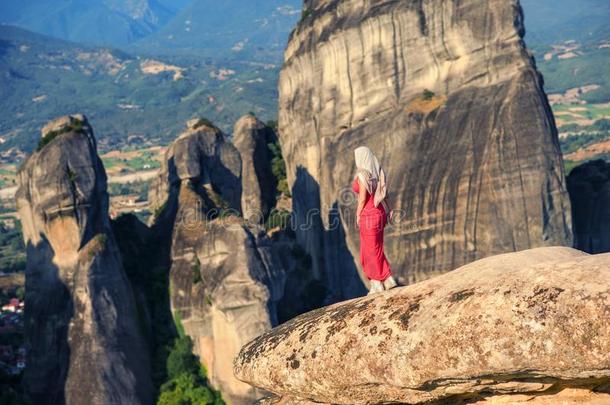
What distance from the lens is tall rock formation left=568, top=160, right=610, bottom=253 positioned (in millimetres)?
36656

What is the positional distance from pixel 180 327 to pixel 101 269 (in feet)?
14.2

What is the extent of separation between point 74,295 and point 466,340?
67.4ft

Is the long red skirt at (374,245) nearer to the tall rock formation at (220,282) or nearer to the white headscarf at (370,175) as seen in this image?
the white headscarf at (370,175)

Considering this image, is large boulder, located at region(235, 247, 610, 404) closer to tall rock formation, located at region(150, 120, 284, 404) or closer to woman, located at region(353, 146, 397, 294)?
woman, located at region(353, 146, 397, 294)

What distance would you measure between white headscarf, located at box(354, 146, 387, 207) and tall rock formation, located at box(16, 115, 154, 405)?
671 inches

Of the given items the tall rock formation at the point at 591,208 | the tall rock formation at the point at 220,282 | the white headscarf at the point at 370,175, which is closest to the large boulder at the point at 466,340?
the white headscarf at the point at 370,175

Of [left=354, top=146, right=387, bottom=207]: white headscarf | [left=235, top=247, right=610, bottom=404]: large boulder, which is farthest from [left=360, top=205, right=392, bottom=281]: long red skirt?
[left=235, top=247, right=610, bottom=404]: large boulder

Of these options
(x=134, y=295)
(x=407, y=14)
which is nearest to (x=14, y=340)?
(x=134, y=295)

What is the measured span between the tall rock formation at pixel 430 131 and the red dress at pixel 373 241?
20.7 meters

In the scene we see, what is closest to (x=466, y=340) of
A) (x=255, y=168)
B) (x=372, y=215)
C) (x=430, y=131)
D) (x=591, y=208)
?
(x=372, y=215)

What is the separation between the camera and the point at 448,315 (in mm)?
9484

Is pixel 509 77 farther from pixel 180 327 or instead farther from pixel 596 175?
pixel 180 327

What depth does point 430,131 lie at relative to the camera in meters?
35.0

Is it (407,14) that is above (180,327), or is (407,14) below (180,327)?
above
